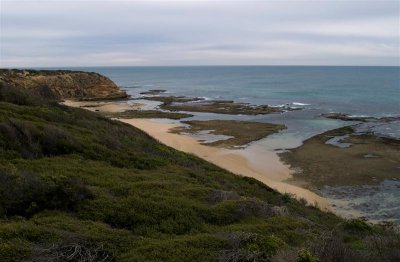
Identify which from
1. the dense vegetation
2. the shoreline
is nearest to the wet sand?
the shoreline

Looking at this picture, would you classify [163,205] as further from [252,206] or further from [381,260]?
[381,260]

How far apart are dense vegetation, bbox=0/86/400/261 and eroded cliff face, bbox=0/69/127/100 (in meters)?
49.3

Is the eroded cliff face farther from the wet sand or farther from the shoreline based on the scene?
the wet sand

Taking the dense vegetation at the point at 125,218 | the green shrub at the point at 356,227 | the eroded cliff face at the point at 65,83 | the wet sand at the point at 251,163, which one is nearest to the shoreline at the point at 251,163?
the wet sand at the point at 251,163

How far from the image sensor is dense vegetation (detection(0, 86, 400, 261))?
7.67m

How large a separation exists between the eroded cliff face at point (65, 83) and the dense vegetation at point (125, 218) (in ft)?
162

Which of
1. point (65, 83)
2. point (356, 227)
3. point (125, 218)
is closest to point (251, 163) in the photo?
point (356, 227)

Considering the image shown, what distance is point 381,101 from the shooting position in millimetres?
70312

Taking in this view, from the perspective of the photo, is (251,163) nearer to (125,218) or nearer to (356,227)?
(356,227)

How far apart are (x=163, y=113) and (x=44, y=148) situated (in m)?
42.6

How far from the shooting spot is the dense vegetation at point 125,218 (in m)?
7.67

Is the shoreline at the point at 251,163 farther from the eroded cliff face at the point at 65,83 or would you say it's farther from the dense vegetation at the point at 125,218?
the eroded cliff face at the point at 65,83

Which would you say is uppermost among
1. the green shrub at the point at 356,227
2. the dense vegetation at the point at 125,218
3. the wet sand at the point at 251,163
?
the dense vegetation at the point at 125,218

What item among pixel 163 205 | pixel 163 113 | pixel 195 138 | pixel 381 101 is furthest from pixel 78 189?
pixel 381 101
